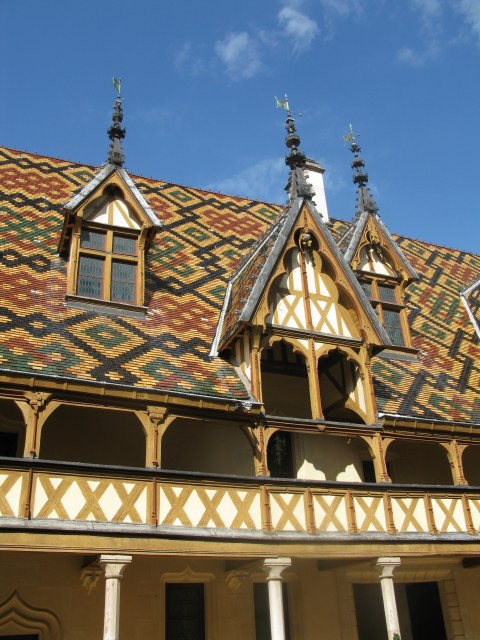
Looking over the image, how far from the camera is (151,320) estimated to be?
14.0 metres

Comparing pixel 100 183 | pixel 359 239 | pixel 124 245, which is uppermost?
pixel 359 239

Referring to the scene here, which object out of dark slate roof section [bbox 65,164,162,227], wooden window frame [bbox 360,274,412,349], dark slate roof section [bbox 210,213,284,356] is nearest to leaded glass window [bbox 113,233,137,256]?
dark slate roof section [bbox 65,164,162,227]

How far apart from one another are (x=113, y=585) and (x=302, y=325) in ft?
20.6

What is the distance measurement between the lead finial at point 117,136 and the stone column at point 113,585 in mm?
9134

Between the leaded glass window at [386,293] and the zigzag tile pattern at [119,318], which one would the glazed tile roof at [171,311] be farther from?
the leaded glass window at [386,293]

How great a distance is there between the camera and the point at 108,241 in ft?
48.5

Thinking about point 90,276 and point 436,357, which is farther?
point 436,357

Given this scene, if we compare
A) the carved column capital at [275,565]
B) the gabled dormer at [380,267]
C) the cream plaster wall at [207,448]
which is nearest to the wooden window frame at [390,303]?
the gabled dormer at [380,267]

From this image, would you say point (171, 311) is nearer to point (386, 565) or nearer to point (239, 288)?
point (239, 288)

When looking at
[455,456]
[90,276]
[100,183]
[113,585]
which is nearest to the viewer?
[113,585]

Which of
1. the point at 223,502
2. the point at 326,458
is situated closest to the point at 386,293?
the point at 326,458

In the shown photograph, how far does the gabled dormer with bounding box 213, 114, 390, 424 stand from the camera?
1317 cm

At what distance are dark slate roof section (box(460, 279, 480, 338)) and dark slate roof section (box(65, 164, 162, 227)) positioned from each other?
10.4m

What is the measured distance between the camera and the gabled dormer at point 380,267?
17.8 meters
